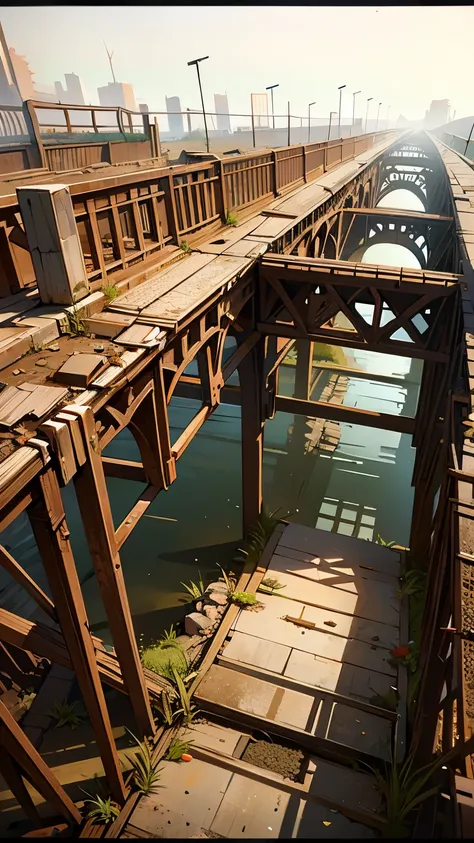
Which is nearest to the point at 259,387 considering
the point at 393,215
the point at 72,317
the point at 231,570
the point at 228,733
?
the point at 231,570

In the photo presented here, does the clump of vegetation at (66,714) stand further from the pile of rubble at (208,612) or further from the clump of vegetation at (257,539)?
the clump of vegetation at (257,539)

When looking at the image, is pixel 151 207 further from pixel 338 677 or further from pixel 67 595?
pixel 338 677

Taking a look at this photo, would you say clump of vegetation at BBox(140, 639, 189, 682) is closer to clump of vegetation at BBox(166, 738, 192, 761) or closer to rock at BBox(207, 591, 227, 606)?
clump of vegetation at BBox(166, 738, 192, 761)

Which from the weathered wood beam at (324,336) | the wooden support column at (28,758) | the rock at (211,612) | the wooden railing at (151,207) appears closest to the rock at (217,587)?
the rock at (211,612)

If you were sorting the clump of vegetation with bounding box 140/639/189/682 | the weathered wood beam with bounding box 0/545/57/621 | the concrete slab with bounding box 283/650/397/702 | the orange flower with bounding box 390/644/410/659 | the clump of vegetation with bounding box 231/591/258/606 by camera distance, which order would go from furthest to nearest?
the clump of vegetation with bounding box 231/591/258/606 < the orange flower with bounding box 390/644/410/659 < the clump of vegetation with bounding box 140/639/189/682 < the concrete slab with bounding box 283/650/397/702 < the weathered wood beam with bounding box 0/545/57/621

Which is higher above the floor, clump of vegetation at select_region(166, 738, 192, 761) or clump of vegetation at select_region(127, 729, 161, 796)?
clump of vegetation at select_region(127, 729, 161, 796)

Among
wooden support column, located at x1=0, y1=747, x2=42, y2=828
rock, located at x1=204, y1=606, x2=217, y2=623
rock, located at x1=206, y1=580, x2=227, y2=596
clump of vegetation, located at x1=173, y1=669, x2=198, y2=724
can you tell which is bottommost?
rock, located at x1=206, y1=580, x2=227, y2=596

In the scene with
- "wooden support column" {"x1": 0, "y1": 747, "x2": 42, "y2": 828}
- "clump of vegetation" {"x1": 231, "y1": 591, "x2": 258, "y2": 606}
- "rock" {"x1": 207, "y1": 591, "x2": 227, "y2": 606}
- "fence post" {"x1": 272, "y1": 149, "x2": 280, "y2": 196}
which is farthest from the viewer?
"fence post" {"x1": 272, "y1": 149, "x2": 280, "y2": 196}

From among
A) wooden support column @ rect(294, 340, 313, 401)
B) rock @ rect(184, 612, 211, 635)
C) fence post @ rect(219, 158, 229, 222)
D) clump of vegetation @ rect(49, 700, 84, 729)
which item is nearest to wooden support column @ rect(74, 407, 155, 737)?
clump of vegetation @ rect(49, 700, 84, 729)
